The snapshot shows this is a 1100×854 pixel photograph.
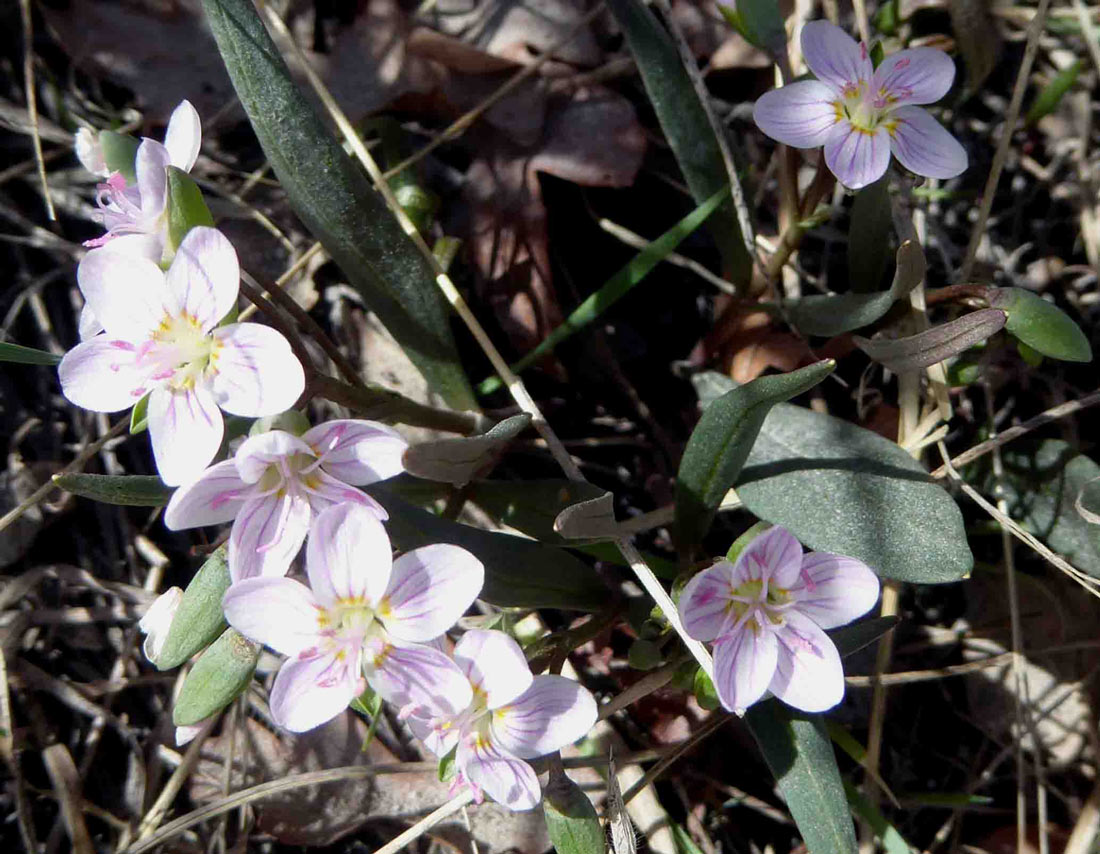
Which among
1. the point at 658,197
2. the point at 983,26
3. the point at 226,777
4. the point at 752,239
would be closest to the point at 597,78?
the point at 658,197

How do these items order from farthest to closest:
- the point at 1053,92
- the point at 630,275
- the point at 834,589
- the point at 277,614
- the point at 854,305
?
the point at 1053,92 < the point at 630,275 < the point at 854,305 < the point at 834,589 < the point at 277,614

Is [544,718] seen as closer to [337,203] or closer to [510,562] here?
[510,562]

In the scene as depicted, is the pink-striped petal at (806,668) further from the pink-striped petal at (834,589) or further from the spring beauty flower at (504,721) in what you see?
the spring beauty flower at (504,721)

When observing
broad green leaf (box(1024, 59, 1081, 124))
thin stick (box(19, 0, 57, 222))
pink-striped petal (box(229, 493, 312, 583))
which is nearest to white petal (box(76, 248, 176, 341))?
pink-striped petal (box(229, 493, 312, 583))

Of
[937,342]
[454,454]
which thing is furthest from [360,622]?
[937,342]

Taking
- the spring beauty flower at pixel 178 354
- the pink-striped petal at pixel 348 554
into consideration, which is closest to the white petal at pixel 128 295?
the spring beauty flower at pixel 178 354
